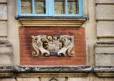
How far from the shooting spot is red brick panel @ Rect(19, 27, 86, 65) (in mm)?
9250

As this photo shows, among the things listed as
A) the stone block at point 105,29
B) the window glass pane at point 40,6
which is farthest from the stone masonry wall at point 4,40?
the stone block at point 105,29

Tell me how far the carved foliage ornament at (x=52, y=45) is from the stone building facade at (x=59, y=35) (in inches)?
3.5

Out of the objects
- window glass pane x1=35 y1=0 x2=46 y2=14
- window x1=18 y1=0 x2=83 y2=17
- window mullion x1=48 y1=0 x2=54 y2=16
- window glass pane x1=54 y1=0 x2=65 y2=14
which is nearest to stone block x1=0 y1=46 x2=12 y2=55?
window x1=18 y1=0 x2=83 y2=17

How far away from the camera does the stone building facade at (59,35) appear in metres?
9.16

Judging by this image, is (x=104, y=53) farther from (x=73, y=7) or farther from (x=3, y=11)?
(x=3, y=11)

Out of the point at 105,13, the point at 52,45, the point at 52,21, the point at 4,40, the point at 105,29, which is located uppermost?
the point at 105,13

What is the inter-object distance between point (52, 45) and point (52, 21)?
1.67 ft

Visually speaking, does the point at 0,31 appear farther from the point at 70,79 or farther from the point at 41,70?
the point at 70,79

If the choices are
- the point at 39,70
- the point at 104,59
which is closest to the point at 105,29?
the point at 104,59

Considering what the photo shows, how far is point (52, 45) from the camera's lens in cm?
927

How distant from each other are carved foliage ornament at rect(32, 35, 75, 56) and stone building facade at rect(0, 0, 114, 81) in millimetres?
88

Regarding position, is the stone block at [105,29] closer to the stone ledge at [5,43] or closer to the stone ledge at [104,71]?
the stone ledge at [104,71]

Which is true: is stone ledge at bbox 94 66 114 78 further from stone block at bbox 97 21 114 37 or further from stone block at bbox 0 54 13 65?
stone block at bbox 0 54 13 65

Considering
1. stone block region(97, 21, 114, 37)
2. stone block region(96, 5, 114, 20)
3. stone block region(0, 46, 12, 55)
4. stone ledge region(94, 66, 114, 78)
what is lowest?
stone ledge region(94, 66, 114, 78)
